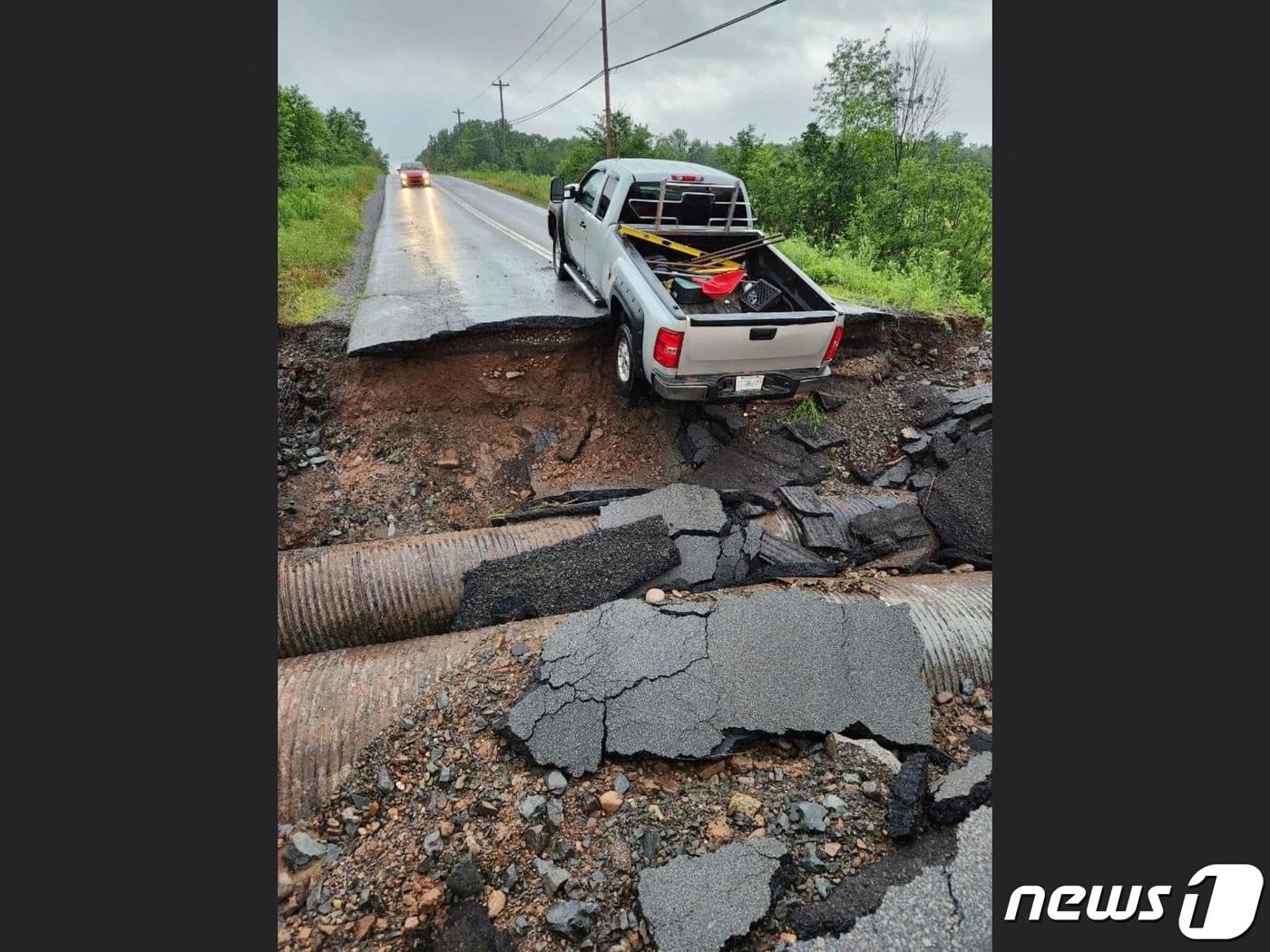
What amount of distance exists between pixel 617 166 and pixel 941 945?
7.86 metres

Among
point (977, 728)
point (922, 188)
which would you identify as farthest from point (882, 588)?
point (922, 188)

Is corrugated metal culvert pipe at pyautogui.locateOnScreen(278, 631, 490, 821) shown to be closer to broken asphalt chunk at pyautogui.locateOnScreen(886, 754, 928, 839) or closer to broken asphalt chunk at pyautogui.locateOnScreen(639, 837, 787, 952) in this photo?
broken asphalt chunk at pyautogui.locateOnScreen(639, 837, 787, 952)

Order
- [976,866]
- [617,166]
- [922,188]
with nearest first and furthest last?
[976,866], [617,166], [922,188]

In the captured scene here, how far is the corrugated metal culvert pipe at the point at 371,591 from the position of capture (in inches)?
185

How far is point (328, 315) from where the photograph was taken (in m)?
8.18

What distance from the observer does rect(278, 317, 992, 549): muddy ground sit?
6.66 metres

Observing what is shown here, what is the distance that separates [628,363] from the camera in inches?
263

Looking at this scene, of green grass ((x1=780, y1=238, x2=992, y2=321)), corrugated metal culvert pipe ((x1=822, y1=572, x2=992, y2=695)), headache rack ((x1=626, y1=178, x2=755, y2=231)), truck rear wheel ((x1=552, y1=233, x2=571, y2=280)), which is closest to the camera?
corrugated metal culvert pipe ((x1=822, y1=572, x2=992, y2=695))

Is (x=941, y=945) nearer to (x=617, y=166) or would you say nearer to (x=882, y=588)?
(x=882, y=588)

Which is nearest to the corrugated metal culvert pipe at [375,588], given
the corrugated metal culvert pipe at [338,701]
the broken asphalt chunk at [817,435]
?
the corrugated metal culvert pipe at [338,701]

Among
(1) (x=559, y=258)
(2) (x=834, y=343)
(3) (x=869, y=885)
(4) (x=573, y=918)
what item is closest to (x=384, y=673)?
(4) (x=573, y=918)

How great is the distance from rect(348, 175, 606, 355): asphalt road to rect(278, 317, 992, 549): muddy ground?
25 centimetres

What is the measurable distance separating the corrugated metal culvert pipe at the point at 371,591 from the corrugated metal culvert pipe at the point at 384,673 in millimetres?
471


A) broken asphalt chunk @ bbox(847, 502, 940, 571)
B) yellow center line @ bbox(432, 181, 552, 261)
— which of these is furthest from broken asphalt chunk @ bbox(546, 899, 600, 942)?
yellow center line @ bbox(432, 181, 552, 261)
